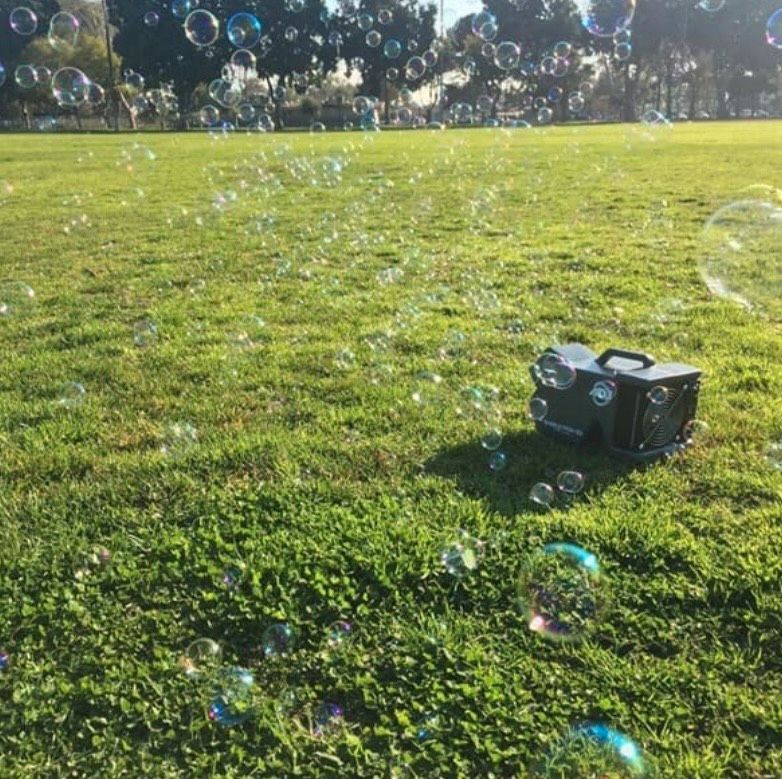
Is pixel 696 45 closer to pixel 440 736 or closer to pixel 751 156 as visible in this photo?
pixel 751 156

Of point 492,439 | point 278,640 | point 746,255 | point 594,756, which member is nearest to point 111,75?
point 746,255

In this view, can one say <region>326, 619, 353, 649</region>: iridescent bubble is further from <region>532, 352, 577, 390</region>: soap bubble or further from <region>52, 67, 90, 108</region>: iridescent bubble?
<region>52, 67, 90, 108</region>: iridescent bubble

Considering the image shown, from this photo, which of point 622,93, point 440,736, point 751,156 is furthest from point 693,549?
point 622,93

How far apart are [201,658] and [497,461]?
1.77m

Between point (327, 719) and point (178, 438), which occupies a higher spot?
point (178, 438)

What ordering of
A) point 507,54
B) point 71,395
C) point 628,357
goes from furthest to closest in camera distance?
point 507,54
point 71,395
point 628,357

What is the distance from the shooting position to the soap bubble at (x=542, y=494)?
352 cm

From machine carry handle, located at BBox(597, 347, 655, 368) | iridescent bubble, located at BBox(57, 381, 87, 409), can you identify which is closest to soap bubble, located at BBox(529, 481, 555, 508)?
machine carry handle, located at BBox(597, 347, 655, 368)

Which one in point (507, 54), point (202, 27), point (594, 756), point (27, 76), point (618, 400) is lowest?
point (594, 756)

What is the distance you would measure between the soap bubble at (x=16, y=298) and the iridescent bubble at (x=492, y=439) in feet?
15.0

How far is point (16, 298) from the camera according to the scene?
7.21 metres

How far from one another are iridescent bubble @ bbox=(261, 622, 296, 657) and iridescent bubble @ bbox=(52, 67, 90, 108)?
7.81 meters

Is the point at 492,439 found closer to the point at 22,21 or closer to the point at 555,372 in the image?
the point at 555,372

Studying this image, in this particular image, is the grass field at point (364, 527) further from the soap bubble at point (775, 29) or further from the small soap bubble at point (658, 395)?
the soap bubble at point (775, 29)
